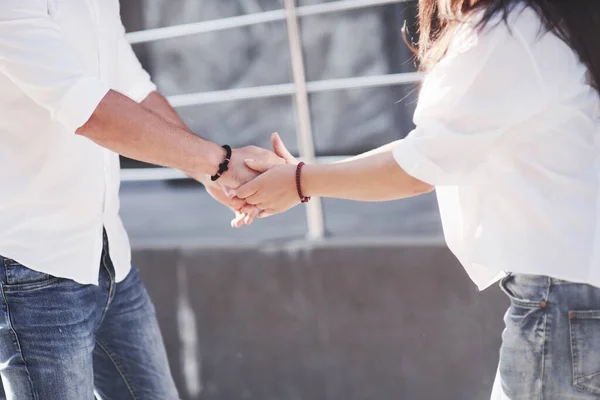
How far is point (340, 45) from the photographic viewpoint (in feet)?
17.8

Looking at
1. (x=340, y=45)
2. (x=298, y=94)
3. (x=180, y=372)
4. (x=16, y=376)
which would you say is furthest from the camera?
(x=340, y=45)

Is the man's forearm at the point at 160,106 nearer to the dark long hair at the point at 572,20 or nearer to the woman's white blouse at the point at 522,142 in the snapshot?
the woman's white blouse at the point at 522,142

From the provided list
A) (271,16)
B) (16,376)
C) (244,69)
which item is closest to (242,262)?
(271,16)

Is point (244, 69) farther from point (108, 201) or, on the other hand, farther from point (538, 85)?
point (538, 85)

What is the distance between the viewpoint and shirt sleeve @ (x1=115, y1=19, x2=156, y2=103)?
275 centimetres

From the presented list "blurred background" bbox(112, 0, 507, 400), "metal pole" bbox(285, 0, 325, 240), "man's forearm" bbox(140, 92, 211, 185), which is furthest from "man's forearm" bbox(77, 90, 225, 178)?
"metal pole" bbox(285, 0, 325, 240)

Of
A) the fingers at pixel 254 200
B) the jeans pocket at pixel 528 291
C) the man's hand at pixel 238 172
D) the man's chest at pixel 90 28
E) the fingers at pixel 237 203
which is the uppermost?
the man's chest at pixel 90 28

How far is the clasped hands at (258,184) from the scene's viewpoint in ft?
8.02

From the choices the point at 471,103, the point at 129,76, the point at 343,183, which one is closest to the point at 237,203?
the point at 129,76

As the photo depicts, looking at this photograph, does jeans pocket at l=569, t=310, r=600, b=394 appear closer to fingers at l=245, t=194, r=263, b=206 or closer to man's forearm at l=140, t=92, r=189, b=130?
fingers at l=245, t=194, r=263, b=206

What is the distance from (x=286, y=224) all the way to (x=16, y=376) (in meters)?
2.18

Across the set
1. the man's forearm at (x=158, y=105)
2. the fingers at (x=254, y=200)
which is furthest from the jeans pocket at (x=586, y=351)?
the man's forearm at (x=158, y=105)

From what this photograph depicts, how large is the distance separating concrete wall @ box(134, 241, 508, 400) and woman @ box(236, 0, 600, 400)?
136 cm

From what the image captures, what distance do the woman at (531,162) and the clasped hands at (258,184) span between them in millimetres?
570
